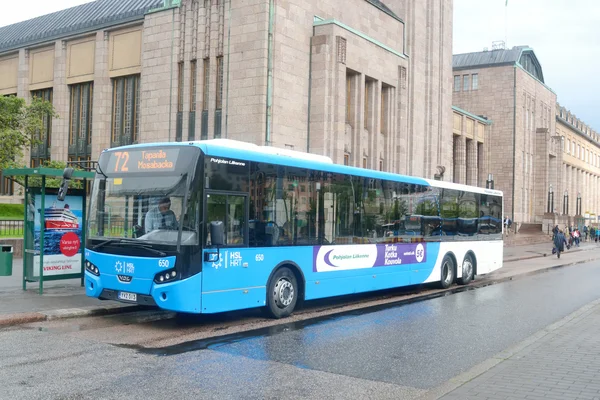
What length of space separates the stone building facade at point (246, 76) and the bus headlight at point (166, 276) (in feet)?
54.3

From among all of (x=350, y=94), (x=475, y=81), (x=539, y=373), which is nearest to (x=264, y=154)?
(x=539, y=373)

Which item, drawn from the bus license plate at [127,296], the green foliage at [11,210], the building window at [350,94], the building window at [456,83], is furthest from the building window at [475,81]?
the bus license plate at [127,296]

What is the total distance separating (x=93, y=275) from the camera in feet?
35.9

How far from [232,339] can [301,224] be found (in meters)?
3.30

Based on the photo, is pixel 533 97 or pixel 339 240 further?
pixel 533 97

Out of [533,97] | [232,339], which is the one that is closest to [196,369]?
[232,339]

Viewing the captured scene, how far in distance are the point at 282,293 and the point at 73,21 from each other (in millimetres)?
32245

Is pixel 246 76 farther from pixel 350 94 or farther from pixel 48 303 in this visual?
pixel 48 303

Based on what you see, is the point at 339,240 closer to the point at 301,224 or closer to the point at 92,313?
the point at 301,224

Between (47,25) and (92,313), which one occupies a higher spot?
(47,25)

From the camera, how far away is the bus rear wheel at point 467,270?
1941 centimetres

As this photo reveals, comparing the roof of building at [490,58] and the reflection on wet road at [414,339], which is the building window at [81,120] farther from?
the roof of building at [490,58]

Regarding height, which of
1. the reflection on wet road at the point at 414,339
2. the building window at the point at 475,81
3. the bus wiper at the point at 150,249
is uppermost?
the building window at the point at 475,81

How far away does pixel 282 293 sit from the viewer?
11992 millimetres
